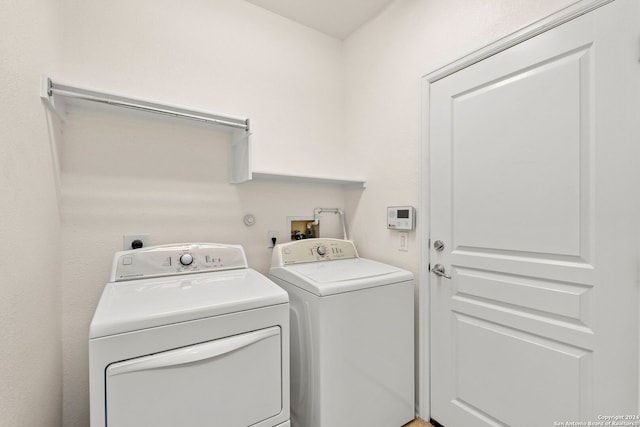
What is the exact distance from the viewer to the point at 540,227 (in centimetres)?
125

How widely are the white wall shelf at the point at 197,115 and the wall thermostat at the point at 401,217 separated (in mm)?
368

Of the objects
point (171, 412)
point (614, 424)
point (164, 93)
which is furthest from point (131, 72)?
point (614, 424)

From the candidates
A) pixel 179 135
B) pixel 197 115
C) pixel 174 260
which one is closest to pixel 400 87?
pixel 197 115

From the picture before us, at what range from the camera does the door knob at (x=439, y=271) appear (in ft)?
5.25

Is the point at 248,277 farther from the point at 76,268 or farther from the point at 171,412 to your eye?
the point at 76,268

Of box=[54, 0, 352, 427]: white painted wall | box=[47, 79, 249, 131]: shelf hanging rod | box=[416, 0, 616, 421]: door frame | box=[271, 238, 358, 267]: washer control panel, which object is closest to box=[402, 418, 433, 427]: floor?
box=[416, 0, 616, 421]: door frame

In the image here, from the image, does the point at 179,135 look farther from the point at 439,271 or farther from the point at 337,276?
the point at 439,271

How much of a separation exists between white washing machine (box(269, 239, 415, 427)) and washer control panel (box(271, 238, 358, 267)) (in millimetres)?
117

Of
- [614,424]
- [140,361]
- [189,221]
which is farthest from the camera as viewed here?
[189,221]

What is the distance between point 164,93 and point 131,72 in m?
0.18

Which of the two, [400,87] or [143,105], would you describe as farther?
[400,87]

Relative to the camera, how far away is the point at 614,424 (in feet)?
Result: 3.51

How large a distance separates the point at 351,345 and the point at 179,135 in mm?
1575

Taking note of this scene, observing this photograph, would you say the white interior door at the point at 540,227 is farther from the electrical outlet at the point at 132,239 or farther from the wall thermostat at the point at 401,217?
the electrical outlet at the point at 132,239
